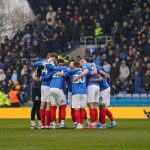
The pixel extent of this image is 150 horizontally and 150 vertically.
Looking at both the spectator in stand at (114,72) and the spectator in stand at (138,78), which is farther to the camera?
the spectator in stand at (114,72)

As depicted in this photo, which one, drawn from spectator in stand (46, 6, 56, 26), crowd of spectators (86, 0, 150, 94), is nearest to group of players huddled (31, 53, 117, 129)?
crowd of spectators (86, 0, 150, 94)

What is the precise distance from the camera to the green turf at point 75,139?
21.0 metres

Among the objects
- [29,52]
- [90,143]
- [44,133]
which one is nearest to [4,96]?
[29,52]

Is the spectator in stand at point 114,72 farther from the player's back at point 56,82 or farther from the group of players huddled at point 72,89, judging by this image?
the player's back at point 56,82

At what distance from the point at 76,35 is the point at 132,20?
3842 millimetres

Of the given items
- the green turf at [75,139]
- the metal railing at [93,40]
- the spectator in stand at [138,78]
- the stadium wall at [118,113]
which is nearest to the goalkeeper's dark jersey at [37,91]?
the green turf at [75,139]

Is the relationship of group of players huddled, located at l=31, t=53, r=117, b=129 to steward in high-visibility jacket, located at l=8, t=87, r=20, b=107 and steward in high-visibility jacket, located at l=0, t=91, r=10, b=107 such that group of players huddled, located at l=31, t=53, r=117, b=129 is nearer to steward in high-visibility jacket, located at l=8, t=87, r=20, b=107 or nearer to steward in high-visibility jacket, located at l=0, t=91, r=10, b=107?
steward in high-visibility jacket, located at l=0, t=91, r=10, b=107

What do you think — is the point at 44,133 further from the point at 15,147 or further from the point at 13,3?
the point at 13,3

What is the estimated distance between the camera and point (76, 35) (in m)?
49.9

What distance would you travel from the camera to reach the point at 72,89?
95.6 feet

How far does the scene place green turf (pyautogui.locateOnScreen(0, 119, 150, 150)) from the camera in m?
21.0

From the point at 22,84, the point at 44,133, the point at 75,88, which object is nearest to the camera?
the point at 44,133

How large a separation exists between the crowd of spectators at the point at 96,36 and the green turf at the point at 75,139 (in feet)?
54.1

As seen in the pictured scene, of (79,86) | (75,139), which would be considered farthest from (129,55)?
(75,139)
